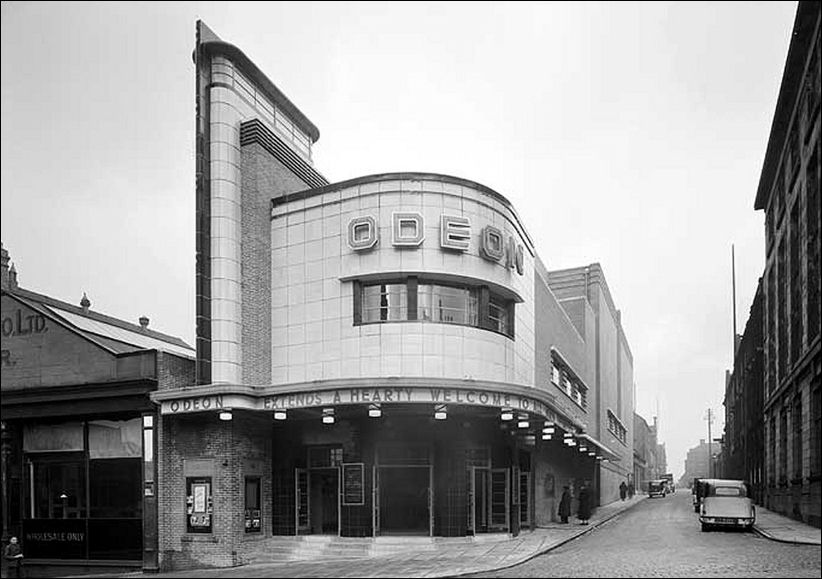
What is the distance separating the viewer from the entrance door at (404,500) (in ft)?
92.1

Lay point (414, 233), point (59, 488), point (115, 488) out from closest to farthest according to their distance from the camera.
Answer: point (414, 233)
point (115, 488)
point (59, 488)

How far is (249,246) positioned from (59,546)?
35.7ft

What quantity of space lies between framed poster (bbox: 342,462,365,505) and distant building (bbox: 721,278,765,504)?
33.4 meters

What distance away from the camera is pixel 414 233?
1099 inches

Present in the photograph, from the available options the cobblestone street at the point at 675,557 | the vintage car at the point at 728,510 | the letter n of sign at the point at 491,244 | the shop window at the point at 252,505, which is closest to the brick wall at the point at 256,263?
the shop window at the point at 252,505

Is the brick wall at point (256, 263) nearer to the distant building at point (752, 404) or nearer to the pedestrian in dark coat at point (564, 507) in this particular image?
the pedestrian in dark coat at point (564, 507)

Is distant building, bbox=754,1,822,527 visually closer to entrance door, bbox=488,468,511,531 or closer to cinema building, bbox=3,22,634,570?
entrance door, bbox=488,468,511,531

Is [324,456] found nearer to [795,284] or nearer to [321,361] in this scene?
[321,361]

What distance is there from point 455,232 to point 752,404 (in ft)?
137

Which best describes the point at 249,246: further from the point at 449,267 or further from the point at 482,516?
the point at 482,516

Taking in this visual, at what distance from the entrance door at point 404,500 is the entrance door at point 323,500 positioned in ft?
5.12

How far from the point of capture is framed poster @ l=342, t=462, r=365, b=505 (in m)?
28.0

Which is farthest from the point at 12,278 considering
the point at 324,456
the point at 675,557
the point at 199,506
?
the point at 675,557

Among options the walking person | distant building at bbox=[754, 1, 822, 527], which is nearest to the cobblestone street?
distant building at bbox=[754, 1, 822, 527]
